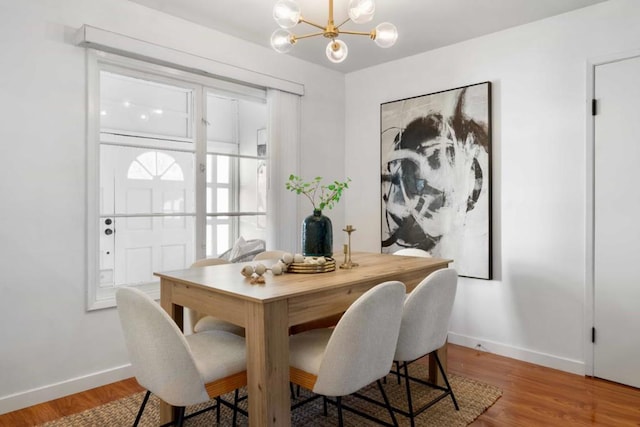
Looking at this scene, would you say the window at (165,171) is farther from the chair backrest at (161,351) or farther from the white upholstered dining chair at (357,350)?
the white upholstered dining chair at (357,350)

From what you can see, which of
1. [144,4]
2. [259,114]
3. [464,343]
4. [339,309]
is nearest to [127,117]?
[144,4]

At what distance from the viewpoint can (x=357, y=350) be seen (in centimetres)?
161

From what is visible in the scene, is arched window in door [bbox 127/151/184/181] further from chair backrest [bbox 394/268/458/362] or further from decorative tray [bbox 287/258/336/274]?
chair backrest [bbox 394/268/458/362]

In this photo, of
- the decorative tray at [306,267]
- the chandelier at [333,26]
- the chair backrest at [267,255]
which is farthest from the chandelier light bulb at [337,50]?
the chair backrest at [267,255]

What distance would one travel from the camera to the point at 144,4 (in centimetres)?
284

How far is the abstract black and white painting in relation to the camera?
3.37 meters

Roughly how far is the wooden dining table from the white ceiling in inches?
71.7

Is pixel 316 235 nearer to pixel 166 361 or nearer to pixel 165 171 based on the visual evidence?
pixel 166 361

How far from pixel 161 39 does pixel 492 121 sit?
255 cm

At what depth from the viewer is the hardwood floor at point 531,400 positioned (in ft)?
7.50

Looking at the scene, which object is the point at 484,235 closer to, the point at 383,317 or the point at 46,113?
the point at 383,317

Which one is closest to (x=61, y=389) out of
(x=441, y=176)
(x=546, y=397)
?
(x=546, y=397)

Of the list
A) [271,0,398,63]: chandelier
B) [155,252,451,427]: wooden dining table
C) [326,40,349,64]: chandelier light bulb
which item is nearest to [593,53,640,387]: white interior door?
[155,252,451,427]: wooden dining table

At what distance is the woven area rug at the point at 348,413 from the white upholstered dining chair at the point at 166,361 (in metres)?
0.69
